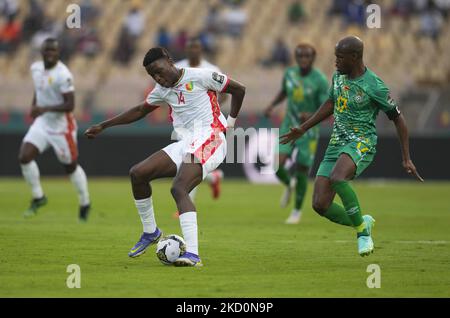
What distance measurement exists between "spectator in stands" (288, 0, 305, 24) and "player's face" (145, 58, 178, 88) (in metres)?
21.0

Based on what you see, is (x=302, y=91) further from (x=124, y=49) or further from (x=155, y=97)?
(x=124, y=49)

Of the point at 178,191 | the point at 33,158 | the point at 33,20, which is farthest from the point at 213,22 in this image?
the point at 178,191

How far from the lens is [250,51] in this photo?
30844 millimetres

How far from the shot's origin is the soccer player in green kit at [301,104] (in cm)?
1633

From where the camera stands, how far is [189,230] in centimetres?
1012

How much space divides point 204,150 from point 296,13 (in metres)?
21.2

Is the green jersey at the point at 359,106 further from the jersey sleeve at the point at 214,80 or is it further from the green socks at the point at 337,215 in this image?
the jersey sleeve at the point at 214,80

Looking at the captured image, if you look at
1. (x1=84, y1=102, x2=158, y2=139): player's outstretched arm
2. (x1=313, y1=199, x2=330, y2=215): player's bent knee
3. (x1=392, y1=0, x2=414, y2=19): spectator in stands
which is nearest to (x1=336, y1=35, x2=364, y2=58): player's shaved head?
(x1=313, y1=199, x2=330, y2=215): player's bent knee

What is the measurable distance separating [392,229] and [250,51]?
1630 cm

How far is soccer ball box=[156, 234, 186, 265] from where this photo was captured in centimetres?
1027

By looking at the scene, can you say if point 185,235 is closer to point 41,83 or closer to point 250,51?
point 41,83

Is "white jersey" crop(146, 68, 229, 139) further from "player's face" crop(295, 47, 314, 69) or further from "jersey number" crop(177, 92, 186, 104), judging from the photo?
"player's face" crop(295, 47, 314, 69)

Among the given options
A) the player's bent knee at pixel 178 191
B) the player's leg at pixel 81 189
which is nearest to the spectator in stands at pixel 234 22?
the player's leg at pixel 81 189
